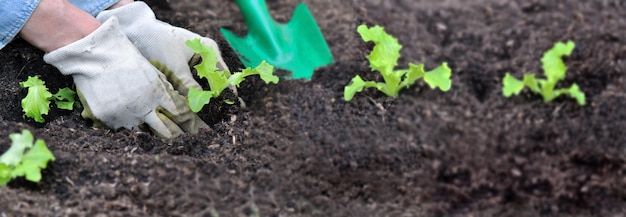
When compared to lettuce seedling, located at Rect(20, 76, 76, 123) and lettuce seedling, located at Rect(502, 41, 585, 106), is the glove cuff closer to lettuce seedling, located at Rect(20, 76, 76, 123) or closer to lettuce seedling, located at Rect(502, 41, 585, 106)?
lettuce seedling, located at Rect(20, 76, 76, 123)

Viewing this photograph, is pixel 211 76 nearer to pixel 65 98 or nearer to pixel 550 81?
pixel 65 98

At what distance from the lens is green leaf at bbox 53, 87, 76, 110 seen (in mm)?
1998

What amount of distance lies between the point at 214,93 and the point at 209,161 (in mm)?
230

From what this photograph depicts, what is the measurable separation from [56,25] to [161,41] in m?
0.29

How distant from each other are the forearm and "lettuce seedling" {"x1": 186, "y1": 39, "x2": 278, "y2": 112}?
0.31m

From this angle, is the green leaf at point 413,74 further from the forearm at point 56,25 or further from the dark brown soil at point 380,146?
the forearm at point 56,25

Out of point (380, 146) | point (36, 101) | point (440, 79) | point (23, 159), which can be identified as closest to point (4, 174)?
point (23, 159)

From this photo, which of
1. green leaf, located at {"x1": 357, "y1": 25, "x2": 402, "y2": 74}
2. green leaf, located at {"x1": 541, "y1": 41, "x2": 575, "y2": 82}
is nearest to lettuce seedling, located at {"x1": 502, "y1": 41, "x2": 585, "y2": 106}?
green leaf, located at {"x1": 541, "y1": 41, "x2": 575, "y2": 82}

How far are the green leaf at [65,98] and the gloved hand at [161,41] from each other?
0.75ft

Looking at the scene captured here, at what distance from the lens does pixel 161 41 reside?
6.72 feet

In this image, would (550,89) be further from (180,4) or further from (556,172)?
(180,4)

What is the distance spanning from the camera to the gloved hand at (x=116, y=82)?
192cm

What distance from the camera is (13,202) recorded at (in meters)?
1.53

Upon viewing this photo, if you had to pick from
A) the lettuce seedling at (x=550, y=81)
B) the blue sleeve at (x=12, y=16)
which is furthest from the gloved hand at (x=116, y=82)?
the lettuce seedling at (x=550, y=81)
